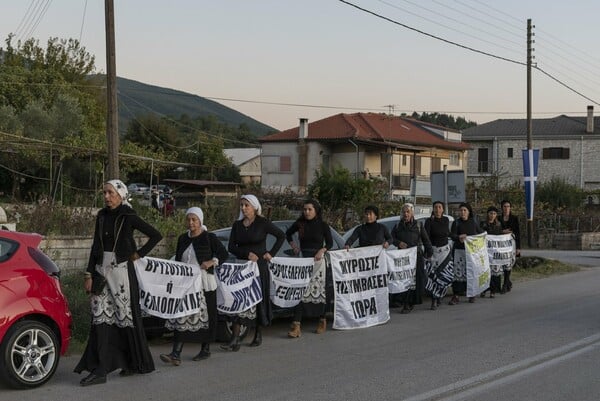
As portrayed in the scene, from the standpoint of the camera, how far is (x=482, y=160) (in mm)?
76938

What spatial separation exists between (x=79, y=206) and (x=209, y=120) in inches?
4604

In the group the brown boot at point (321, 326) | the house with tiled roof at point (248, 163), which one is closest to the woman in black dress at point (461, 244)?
the brown boot at point (321, 326)

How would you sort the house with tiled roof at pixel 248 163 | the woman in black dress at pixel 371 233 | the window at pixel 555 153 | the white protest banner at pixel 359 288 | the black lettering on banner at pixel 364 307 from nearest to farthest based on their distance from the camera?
the white protest banner at pixel 359 288, the black lettering on banner at pixel 364 307, the woman in black dress at pixel 371 233, the window at pixel 555 153, the house with tiled roof at pixel 248 163

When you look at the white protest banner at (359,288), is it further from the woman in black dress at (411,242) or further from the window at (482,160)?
the window at (482,160)

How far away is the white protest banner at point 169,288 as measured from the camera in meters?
8.93

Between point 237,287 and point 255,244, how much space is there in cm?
61

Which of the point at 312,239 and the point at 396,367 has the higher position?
the point at 312,239

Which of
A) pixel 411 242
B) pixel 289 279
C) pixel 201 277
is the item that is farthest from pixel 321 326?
pixel 411 242

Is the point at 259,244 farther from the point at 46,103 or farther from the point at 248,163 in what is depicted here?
the point at 248,163

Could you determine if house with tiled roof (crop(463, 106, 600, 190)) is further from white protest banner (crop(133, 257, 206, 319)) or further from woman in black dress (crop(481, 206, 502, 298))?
white protest banner (crop(133, 257, 206, 319))

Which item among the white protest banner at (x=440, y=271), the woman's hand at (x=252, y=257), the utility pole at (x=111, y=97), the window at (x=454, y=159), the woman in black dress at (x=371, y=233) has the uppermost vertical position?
the window at (x=454, y=159)

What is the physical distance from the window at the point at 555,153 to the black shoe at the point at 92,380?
70.1 meters

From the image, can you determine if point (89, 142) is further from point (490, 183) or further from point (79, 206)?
point (490, 183)

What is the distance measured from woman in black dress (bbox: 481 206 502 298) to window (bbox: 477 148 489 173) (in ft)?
200
